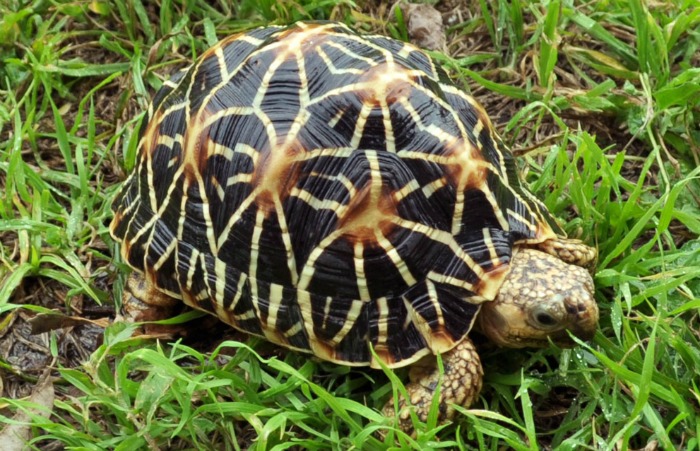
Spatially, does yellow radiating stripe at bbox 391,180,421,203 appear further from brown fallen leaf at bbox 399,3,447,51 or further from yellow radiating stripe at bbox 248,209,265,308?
brown fallen leaf at bbox 399,3,447,51

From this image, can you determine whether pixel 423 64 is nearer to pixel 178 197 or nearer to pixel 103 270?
pixel 178 197

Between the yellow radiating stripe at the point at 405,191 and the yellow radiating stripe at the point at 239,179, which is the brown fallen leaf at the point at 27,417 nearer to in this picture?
the yellow radiating stripe at the point at 239,179

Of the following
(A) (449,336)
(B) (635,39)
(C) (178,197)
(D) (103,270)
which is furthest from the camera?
(B) (635,39)

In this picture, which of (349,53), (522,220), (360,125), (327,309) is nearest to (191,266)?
(327,309)

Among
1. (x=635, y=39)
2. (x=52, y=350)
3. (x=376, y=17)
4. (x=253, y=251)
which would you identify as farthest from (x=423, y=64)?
(x=52, y=350)

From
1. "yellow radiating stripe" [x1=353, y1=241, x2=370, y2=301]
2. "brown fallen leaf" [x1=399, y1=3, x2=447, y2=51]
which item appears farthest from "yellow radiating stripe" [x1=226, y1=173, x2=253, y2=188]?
"brown fallen leaf" [x1=399, y1=3, x2=447, y2=51]

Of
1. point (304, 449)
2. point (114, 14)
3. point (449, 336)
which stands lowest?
point (304, 449)

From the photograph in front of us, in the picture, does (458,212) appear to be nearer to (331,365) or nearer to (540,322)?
(540,322)

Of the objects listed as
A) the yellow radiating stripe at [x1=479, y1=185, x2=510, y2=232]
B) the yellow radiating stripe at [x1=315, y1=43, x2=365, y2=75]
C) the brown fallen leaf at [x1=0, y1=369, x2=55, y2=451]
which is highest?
the yellow radiating stripe at [x1=315, y1=43, x2=365, y2=75]
